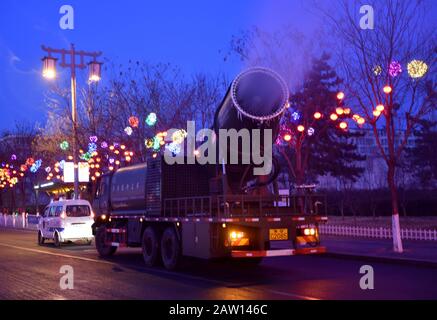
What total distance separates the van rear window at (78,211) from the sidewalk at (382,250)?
9720 mm

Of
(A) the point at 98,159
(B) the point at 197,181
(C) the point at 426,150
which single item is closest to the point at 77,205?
(A) the point at 98,159

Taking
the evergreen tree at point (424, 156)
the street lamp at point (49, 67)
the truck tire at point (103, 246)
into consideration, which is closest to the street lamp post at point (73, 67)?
the street lamp at point (49, 67)

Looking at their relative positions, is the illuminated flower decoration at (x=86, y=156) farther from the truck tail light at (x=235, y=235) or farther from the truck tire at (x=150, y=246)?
the truck tail light at (x=235, y=235)

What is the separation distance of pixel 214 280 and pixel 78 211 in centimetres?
1273

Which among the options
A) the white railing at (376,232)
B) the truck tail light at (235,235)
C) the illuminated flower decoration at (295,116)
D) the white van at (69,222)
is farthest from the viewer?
the white van at (69,222)

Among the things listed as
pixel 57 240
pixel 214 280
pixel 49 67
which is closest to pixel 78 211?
pixel 57 240

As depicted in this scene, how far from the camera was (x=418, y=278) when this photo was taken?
1289 centimetres

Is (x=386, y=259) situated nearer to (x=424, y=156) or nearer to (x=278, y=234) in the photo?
(x=278, y=234)

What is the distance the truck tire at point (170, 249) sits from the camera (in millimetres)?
14961

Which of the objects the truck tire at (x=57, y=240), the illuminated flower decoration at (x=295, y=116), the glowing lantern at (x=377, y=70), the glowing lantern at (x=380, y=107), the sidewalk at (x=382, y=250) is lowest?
the sidewalk at (x=382, y=250)

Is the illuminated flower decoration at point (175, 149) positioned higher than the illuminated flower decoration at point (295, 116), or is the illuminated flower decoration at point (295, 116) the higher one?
the illuminated flower decoration at point (295, 116)

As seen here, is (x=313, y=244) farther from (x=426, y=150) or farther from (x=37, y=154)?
(x=37, y=154)

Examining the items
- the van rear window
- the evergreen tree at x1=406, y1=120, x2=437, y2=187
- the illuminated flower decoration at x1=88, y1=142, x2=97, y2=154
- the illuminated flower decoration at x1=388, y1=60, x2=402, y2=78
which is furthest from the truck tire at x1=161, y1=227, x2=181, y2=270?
the evergreen tree at x1=406, y1=120, x2=437, y2=187

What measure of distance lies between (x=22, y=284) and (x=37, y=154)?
3083 centimetres
